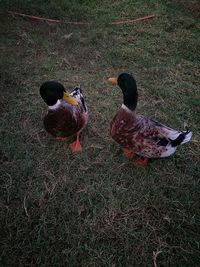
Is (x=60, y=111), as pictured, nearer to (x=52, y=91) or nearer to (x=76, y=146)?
(x=52, y=91)

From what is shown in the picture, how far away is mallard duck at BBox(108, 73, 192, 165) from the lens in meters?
2.60

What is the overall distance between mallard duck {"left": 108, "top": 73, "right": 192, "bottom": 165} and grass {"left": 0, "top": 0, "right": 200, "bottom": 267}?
0.31 meters

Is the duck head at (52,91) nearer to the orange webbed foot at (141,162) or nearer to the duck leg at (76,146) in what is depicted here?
the duck leg at (76,146)

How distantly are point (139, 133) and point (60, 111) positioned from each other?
0.82 m

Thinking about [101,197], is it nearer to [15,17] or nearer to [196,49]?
[196,49]

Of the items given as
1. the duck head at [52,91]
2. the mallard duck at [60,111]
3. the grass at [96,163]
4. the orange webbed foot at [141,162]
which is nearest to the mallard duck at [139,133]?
the orange webbed foot at [141,162]

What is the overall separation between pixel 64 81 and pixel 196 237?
258 cm

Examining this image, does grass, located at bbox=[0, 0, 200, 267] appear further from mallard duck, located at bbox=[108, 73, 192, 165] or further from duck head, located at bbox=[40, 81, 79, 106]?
duck head, located at bbox=[40, 81, 79, 106]

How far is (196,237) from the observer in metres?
2.38

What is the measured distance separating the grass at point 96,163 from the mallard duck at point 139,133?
0.31 metres

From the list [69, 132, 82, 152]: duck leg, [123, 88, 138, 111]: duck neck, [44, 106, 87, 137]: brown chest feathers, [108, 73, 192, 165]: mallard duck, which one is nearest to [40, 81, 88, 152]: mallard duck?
[44, 106, 87, 137]: brown chest feathers

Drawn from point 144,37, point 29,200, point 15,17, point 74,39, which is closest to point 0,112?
point 29,200

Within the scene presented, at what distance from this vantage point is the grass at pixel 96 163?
2307mm

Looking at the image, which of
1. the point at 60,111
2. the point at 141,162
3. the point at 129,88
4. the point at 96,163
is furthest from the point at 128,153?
the point at 60,111
